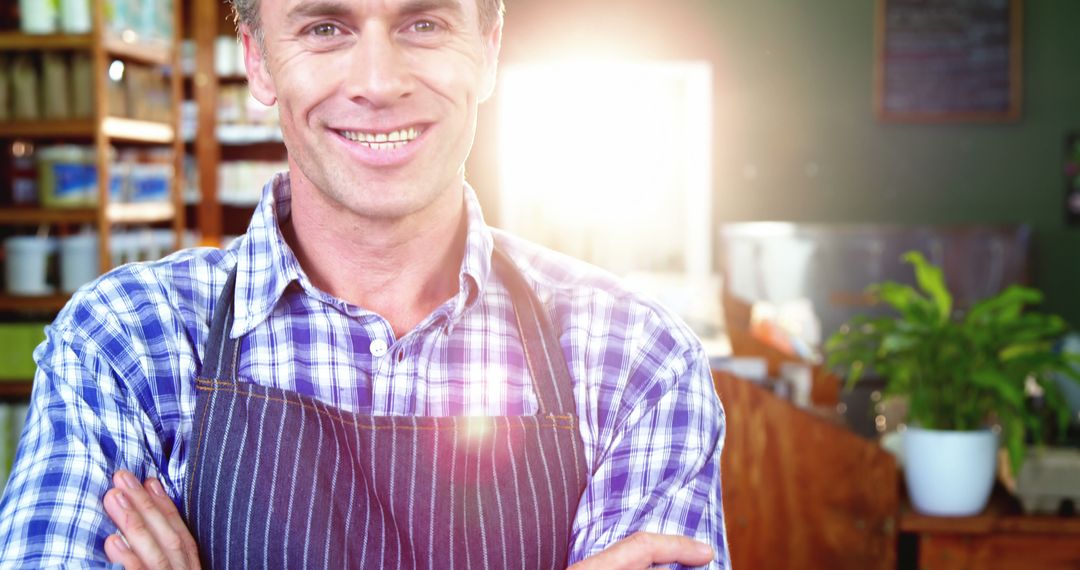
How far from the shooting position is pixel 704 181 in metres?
6.88

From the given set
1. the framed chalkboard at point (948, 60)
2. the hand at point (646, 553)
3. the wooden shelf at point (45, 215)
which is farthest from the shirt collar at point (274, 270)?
the framed chalkboard at point (948, 60)

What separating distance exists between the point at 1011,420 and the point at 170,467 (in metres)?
2.02

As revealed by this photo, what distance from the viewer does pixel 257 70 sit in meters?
1.35

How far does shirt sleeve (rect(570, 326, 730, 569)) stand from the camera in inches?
48.8

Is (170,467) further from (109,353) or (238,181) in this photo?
(238,181)

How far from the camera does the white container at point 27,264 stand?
3785 millimetres

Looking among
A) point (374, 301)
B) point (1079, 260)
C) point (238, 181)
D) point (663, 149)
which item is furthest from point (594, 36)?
point (374, 301)

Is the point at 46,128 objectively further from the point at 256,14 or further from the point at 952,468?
the point at 952,468

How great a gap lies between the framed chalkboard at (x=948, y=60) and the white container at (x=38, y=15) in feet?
15.2

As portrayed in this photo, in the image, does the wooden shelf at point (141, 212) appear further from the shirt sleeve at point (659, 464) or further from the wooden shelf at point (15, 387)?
the shirt sleeve at point (659, 464)

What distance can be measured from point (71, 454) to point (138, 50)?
333cm

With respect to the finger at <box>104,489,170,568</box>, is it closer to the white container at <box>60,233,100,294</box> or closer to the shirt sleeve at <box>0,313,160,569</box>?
the shirt sleeve at <box>0,313,160,569</box>

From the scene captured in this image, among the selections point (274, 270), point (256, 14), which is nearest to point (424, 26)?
point (256, 14)

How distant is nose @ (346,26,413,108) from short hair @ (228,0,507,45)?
146 mm
